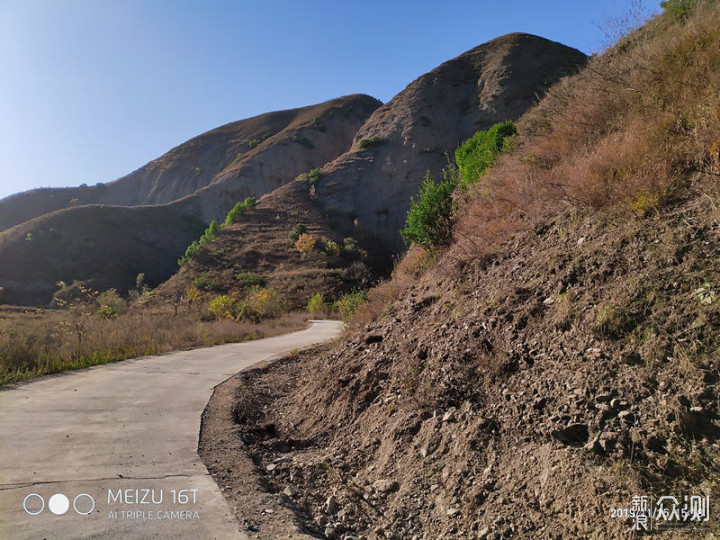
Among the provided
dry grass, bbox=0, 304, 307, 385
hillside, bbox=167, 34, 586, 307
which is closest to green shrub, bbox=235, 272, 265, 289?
hillside, bbox=167, 34, 586, 307

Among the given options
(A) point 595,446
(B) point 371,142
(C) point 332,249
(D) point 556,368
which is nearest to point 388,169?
(B) point 371,142

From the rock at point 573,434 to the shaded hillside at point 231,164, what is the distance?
63991mm

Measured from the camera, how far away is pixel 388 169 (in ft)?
165

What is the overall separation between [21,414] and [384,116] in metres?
56.4

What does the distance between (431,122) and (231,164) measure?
1522 inches

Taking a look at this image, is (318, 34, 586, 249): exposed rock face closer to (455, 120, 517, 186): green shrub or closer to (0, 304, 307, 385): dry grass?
(0, 304, 307, 385): dry grass

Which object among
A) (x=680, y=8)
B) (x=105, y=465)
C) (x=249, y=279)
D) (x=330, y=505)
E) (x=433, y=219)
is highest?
(x=680, y=8)

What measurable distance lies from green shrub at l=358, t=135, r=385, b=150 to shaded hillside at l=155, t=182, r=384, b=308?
9370mm

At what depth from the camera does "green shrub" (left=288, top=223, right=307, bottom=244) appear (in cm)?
4676

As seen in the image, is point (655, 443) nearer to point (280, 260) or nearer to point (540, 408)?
point (540, 408)

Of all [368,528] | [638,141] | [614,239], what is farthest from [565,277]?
[368,528]

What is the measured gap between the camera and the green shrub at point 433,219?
8.42m

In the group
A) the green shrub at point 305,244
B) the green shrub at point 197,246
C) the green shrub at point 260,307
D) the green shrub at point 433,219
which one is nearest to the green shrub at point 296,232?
the green shrub at point 305,244

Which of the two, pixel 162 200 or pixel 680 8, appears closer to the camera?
pixel 680 8
